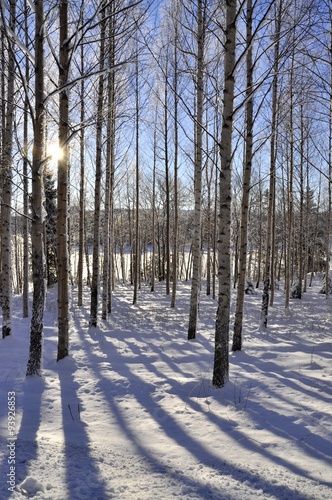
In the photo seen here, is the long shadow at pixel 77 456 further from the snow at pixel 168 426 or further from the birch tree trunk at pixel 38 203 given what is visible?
the birch tree trunk at pixel 38 203

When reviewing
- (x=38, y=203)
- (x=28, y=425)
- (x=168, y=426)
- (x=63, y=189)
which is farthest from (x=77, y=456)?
(x=63, y=189)

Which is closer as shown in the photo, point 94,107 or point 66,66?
point 66,66

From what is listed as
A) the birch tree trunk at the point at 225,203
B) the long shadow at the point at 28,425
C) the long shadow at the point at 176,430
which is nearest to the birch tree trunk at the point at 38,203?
the long shadow at the point at 28,425

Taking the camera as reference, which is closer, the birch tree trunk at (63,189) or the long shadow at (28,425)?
the long shadow at (28,425)

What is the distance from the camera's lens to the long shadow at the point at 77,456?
2.42 m

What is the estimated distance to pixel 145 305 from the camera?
52.1 feet

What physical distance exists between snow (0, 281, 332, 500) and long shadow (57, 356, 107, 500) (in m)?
0.01

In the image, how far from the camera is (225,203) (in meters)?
4.57

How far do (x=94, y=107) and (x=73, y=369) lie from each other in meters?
7.01

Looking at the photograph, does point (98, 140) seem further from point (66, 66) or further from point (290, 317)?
point (290, 317)

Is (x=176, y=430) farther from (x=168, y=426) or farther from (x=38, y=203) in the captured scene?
(x=38, y=203)

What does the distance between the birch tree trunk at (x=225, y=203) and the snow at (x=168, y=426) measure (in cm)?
48

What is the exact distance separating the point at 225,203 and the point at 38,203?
8.96ft

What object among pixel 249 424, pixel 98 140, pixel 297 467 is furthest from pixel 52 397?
pixel 98 140
